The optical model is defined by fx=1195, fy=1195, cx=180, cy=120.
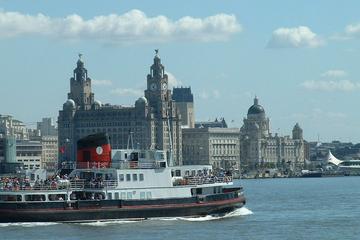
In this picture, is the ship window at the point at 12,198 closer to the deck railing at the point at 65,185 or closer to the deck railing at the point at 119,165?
the deck railing at the point at 65,185

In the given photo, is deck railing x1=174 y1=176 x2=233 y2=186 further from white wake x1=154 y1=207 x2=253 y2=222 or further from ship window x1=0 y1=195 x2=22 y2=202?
ship window x1=0 y1=195 x2=22 y2=202

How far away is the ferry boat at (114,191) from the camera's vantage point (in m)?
76.5

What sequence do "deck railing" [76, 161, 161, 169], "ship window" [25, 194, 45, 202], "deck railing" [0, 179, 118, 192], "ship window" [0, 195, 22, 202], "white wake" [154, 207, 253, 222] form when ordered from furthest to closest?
1. "white wake" [154, 207, 253, 222]
2. "deck railing" [76, 161, 161, 169]
3. "deck railing" [0, 179, 118, 192]
4. "ship window" [25, 194, 45, 202]
5. "ship window" [0, 195, 22, 202]

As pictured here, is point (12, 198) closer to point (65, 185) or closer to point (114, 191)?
point (65, 185)

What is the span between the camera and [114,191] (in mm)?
78688

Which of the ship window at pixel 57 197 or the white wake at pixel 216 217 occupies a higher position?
the ship window at pixel 57 197

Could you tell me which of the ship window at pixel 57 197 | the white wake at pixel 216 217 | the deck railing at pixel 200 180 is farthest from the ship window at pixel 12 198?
the deck railing at pixel 200 180

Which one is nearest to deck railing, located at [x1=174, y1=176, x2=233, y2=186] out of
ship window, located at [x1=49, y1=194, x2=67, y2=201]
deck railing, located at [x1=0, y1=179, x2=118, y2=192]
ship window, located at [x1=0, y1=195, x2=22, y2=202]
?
deck railing, located at [x1=0, y1=179, x2=118, y2=192]

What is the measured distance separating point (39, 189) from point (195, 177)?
39.5 feet

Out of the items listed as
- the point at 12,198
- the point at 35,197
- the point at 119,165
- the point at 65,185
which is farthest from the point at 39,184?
the point at 119,165

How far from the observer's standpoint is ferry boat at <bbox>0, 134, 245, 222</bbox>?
76500mm

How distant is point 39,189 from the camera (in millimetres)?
77188

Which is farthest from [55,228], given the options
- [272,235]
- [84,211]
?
[272,235]

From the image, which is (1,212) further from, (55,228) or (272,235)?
(272,235)
